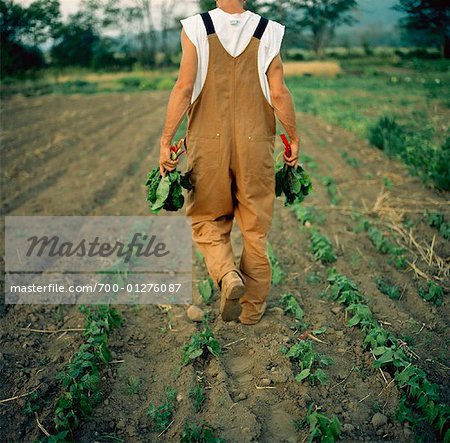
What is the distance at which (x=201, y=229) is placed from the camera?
3.26m

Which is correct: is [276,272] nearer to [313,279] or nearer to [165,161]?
[313,279]

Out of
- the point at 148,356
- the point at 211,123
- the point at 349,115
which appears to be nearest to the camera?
the point at 211,123

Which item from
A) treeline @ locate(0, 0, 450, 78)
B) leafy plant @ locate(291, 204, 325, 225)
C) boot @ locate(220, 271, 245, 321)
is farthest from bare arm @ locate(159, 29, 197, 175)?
treeline @ locate(0, 0, 450, 78)

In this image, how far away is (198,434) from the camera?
2395 millimetres

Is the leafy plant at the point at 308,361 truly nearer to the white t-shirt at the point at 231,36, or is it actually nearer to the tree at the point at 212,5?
the white t-shirt at the point at 231,36

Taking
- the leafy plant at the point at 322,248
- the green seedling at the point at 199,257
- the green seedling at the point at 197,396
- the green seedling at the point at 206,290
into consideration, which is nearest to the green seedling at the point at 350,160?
the leafy plant at the point at 322,248

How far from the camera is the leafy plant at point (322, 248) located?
438 cm

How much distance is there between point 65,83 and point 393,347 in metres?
26.7

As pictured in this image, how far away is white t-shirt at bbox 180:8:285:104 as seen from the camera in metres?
2.84

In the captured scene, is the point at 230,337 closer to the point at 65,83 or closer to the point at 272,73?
the point at 272,73

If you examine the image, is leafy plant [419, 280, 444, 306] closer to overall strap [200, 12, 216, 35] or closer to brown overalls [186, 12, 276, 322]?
brown overalls [186, 12, 276, 322]

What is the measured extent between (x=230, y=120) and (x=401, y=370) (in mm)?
1765

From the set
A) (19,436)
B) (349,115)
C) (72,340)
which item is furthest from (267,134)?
(349,115)

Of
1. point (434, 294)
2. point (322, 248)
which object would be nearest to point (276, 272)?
point (322, 248)
